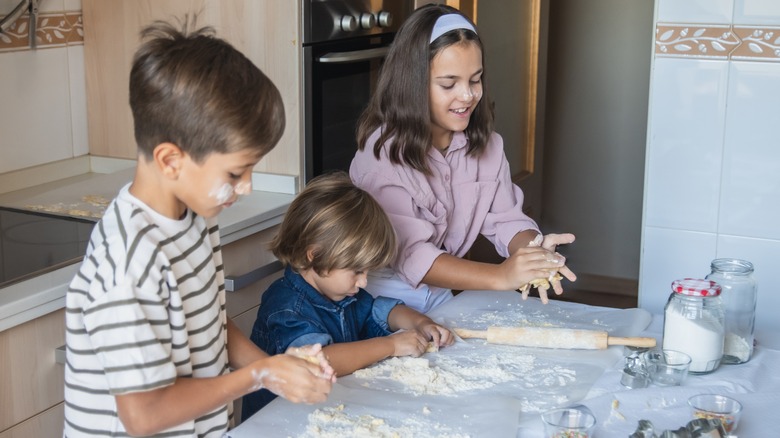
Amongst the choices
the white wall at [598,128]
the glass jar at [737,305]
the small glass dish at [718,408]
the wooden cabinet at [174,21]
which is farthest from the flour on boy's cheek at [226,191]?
the white wall at [598,128]

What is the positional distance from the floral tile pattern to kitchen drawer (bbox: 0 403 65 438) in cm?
146

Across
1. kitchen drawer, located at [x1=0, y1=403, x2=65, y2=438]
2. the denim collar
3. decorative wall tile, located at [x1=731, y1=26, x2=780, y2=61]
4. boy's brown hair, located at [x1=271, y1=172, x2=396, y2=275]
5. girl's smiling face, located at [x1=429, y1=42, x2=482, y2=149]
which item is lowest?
kitchen drawer, located at [x1=0, y1=403, x2=65, y2=438]

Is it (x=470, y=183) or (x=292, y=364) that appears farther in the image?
(x=470, y=183)

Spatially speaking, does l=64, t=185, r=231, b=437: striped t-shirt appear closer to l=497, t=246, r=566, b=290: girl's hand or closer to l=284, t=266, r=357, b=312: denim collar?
l=284, t=266, r=357, b=312: denim collar

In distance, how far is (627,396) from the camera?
1.28m

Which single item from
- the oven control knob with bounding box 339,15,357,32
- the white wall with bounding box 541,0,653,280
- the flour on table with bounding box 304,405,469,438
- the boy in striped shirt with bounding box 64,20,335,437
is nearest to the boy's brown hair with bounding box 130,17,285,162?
the boy in striped shirt with bounding box 64,20,335,437

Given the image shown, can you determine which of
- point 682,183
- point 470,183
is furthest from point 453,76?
point 682,183

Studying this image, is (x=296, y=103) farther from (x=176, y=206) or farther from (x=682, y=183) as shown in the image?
(x=176, y=206)

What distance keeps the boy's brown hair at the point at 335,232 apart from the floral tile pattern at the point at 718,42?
2.87ft

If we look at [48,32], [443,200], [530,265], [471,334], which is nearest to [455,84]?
[443,200]

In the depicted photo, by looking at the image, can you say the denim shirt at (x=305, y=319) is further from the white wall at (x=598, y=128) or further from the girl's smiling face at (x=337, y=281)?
the white wall at (x=598, y=128)

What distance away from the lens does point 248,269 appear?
207 centimetres

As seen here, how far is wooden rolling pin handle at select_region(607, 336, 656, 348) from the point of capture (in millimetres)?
1457

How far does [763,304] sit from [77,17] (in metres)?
1.78
